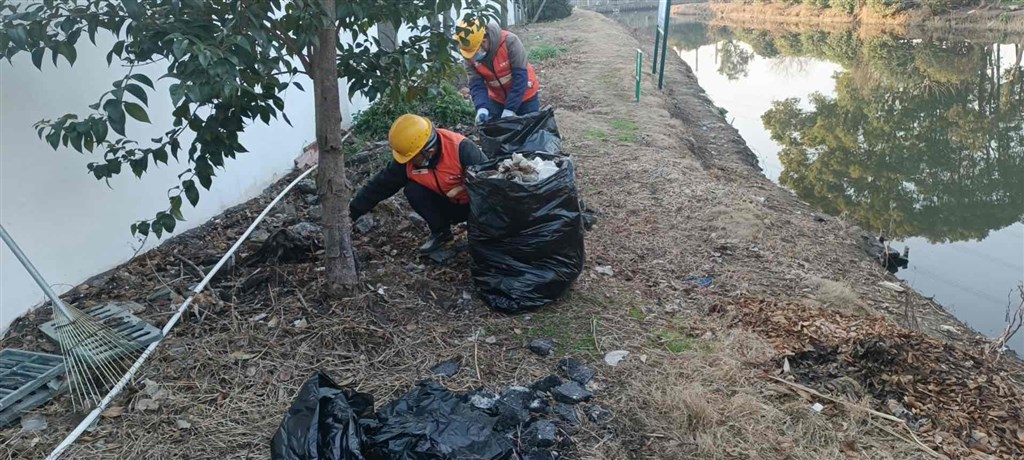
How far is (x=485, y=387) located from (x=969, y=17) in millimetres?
21191

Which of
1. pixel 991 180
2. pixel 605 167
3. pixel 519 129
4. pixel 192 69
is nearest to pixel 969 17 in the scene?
pixel 991 180

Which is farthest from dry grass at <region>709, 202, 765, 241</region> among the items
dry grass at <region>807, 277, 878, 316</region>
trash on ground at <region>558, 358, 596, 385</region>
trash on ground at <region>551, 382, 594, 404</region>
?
trash on ground at <region>551, 382, 594, 404</region>

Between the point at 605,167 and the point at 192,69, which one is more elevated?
the point at 192,69

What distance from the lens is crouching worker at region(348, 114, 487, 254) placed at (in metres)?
3.15

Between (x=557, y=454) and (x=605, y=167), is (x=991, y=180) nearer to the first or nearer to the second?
(x=605, y=167)

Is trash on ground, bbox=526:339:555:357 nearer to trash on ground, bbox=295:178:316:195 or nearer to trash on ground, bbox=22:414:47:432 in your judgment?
trash on ground, bbox=22:414:47:432

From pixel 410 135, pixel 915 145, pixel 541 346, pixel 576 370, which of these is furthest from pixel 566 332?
pixel 915 145

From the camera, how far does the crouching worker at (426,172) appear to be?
10.3 ft

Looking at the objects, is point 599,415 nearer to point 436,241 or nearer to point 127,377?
point 436,241

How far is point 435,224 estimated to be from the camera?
3.43m

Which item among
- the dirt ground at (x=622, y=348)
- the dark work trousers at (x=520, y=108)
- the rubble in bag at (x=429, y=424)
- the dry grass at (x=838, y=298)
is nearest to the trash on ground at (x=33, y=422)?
the dirt ground at (x=622, y=348)

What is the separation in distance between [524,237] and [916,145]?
25.1 ft

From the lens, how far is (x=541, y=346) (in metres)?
2.76

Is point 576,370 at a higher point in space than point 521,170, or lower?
lower
